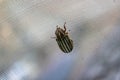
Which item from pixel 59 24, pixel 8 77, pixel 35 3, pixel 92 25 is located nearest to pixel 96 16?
pixel 92 25

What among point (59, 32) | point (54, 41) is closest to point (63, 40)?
point (59, 32)

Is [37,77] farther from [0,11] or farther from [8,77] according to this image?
[0,11]

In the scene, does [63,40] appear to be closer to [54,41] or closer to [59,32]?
[59,32]

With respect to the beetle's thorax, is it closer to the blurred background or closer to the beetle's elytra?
the beetle's elytra

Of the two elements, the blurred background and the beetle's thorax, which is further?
the blurred background

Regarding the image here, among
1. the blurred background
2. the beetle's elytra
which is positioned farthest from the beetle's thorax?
the blurred background
